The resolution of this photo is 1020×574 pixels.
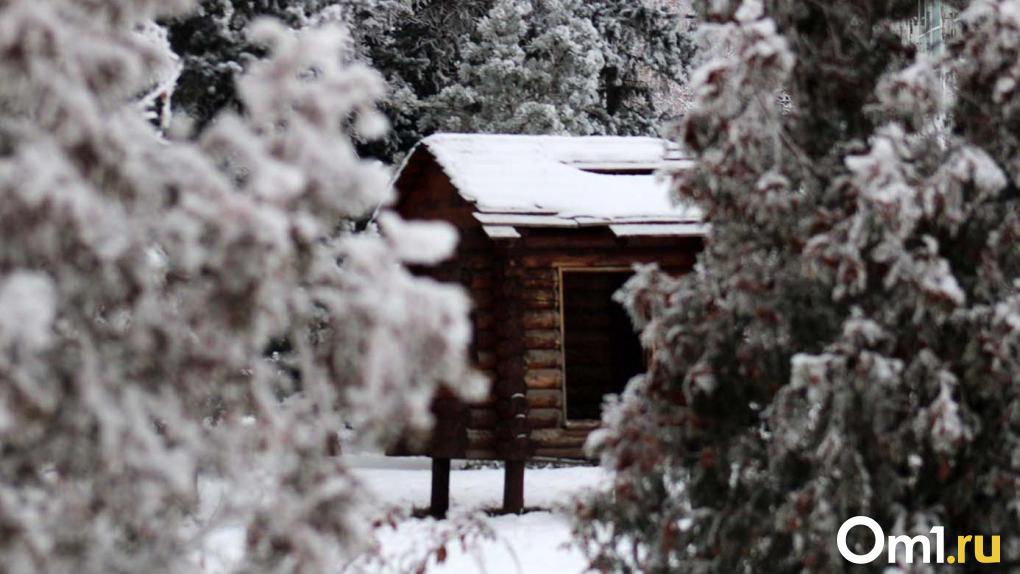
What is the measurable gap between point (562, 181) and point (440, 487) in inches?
140

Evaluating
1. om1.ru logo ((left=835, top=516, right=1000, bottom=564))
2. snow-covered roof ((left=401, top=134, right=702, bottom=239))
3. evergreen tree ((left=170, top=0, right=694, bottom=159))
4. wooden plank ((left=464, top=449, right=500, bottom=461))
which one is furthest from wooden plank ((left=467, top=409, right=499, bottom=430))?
evergreen tree ((left=170, top=0, right=694, bottom=159))

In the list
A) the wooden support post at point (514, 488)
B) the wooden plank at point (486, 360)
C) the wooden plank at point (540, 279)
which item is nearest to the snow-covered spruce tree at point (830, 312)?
the wooden plank at point (540, 279)

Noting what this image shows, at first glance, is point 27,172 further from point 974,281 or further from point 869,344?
point 974,281

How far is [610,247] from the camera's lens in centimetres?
1351

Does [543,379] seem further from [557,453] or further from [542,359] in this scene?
[557,453]

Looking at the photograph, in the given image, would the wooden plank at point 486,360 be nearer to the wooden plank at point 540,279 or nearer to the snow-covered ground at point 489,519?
the wooden plank at point 540,279

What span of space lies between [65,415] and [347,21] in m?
12.4

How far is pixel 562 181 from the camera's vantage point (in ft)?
45.0

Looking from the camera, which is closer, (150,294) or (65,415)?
(65,415)

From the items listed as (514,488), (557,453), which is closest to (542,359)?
(557,453)

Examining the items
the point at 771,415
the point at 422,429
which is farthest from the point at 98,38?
the point at 771,415

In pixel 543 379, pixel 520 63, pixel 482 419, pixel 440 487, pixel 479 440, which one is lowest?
pixel 440 487

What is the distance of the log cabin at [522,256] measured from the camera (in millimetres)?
12953

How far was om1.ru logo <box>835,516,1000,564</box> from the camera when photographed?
18.8 ft
